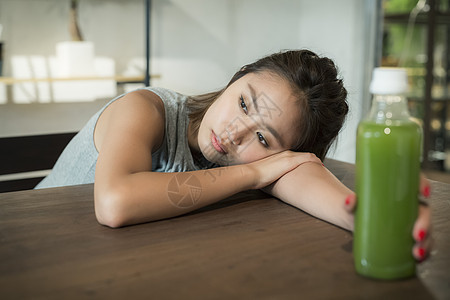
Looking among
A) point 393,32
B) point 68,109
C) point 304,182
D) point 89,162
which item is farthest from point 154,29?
point 304,182

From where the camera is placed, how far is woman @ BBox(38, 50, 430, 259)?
897mm

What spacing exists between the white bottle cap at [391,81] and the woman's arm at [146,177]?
17.4 inches

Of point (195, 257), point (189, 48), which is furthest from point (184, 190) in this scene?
point (189, 48)

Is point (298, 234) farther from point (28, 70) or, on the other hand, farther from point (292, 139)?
point (28, 70)

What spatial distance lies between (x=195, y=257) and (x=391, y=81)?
1.13 feet

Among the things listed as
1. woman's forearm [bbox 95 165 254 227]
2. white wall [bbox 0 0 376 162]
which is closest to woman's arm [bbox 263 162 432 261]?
woman's forearm [bbox 95 165 254 227]

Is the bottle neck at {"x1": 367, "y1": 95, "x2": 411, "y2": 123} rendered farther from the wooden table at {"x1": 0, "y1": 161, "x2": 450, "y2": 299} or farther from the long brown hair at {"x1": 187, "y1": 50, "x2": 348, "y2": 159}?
the long brown hair at {"x1": 187, "y1": 50, "x2": 348, "y2": 159}

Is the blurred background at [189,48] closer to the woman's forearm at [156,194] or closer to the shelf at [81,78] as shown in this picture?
the shelf at [81,78]

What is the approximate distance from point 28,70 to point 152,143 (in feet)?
7.68

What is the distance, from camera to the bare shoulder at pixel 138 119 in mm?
1036

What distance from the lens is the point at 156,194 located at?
0.89 m

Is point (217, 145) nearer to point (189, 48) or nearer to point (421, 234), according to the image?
point (421, 234)

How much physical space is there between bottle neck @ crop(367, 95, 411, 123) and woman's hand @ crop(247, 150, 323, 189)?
46 centimetres

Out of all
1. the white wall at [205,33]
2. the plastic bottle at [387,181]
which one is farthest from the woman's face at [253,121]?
the white wall at [205,33]
